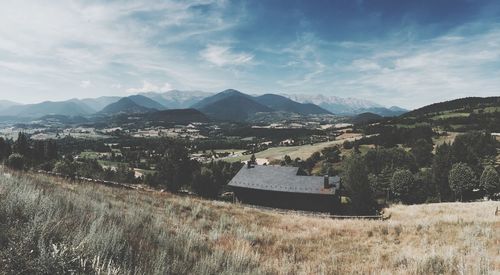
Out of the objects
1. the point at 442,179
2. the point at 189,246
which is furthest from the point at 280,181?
the point at 189,246

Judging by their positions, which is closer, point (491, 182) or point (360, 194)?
point (360, 194)

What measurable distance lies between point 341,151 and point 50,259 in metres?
176

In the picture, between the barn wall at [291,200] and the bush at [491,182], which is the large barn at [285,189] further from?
the bush at [491,182]

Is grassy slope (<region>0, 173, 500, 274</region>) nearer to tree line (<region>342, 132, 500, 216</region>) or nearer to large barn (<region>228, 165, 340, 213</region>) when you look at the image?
large barn (<region>228, 165, 340, 213</region>)

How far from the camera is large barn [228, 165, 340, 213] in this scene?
210 ft

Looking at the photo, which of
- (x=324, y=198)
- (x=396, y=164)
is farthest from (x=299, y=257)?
(x=396, y=164)

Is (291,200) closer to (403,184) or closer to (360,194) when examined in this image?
(360,194)

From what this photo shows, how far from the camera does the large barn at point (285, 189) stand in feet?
210

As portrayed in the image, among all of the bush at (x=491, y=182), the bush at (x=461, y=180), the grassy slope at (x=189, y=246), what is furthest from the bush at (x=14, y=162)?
the bush at (x=491, y=182)

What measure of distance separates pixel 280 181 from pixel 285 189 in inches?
106

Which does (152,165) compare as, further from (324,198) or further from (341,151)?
(324,198)

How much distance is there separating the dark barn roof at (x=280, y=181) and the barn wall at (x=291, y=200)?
103 cm

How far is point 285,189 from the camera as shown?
218ft

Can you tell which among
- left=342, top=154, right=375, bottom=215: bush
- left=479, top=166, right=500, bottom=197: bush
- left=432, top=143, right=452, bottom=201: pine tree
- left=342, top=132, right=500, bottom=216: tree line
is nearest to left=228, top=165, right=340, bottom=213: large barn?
left=342, top=154, right=375, bottom=215: bush
